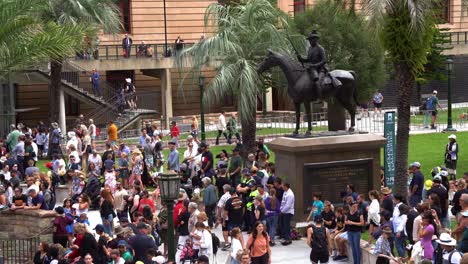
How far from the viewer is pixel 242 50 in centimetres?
2989

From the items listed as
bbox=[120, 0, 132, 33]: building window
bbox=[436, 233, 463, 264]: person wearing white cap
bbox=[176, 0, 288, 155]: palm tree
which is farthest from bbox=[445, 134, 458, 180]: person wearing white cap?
bbox=[120, 0, 132, 33]: building window

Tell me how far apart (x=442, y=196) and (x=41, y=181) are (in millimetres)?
10091

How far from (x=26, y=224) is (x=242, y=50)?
1058 centimetres

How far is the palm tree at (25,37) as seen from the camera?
1811cm

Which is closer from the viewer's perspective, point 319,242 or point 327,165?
point 319,242

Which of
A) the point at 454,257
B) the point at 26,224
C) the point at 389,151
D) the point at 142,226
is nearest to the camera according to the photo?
the point at 454,257

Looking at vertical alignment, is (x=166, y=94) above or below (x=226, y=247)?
above

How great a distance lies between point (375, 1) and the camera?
69.6 ft

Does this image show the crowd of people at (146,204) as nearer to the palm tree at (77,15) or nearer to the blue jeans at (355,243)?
the blue jeans at (355,243)

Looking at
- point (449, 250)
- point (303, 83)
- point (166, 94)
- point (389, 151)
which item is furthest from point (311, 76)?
point (166, 94)

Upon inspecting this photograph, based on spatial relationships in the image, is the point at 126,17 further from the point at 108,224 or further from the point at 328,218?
the point at 328,218

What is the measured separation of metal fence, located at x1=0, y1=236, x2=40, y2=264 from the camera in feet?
67.5

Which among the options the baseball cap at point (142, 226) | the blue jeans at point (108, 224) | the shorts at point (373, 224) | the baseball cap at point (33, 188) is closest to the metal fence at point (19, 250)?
the baseball cap at point (33, 188)

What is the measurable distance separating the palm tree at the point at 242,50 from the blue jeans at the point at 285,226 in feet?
27.7
